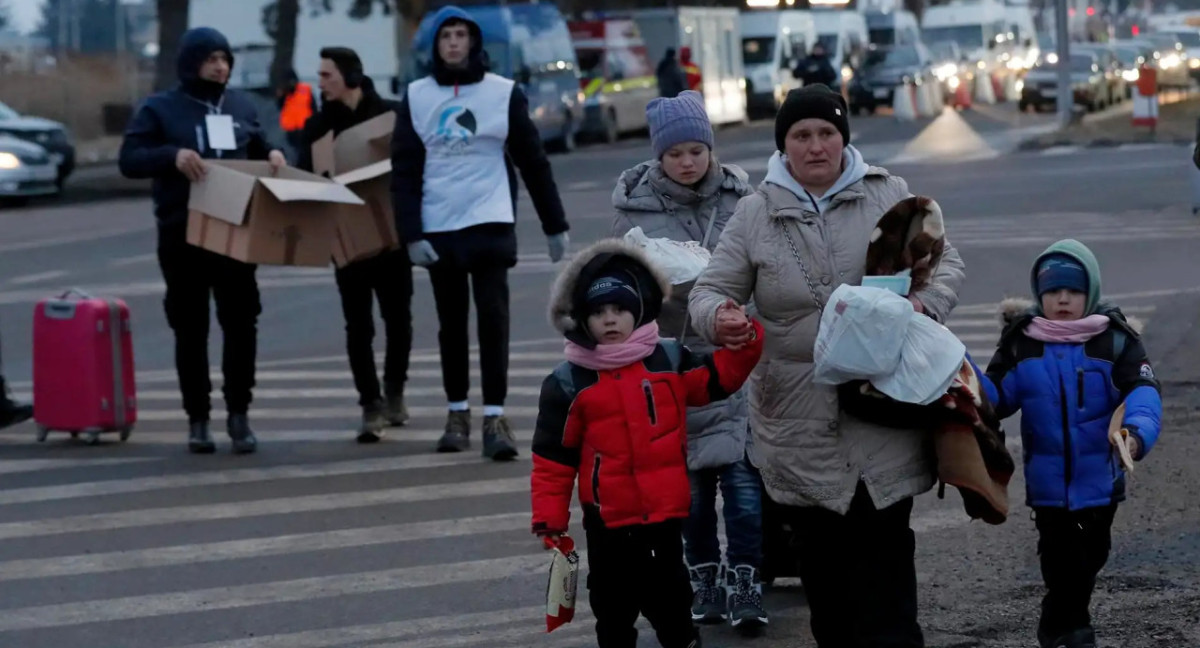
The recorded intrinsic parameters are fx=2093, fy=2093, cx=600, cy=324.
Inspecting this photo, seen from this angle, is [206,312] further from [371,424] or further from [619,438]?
[619,438]

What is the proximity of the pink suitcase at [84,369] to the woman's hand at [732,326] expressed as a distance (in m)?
5.43

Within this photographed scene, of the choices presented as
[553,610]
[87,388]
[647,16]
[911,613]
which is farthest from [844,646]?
[647,16]

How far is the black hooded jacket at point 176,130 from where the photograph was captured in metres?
9.29

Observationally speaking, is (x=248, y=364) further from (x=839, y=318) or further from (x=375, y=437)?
(x=839, y=318)

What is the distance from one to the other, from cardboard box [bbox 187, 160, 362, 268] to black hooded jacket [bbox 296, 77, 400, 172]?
1.65 feet

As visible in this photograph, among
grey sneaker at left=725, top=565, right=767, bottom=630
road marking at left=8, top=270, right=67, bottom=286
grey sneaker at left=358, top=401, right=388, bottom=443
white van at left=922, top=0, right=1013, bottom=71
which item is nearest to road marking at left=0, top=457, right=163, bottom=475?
grey sneaker at left=358, top=401, right=388, bottom=443

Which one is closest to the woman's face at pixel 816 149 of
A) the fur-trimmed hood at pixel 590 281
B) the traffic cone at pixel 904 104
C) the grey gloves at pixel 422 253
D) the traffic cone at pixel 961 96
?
the fur-trimmed hood at pixel 590 281

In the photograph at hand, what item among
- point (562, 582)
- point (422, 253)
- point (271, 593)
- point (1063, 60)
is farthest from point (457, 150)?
point (1063, 60)

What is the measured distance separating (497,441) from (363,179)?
1.56 metres

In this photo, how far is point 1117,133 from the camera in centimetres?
3547

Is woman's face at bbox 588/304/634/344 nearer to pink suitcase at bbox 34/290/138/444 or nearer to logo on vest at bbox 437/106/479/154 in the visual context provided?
logo on vest at bbox 437/106/479/154

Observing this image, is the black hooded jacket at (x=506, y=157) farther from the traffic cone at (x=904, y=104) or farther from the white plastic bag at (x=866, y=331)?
the traffic cone at (x=904, y=104)

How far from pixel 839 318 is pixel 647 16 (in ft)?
145

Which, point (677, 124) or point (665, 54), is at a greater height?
point (665, 54)
